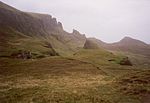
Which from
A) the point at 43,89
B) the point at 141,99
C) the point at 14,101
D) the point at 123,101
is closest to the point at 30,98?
the point at 14,101

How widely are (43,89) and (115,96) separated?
12504mm

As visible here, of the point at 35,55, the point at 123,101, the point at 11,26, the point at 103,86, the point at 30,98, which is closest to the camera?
the point at 123,101

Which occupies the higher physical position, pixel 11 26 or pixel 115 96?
pixel 11 26

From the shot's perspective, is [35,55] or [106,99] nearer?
[106,99]

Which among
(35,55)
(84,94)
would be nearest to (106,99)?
(84,94)

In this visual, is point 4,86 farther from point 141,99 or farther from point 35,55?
point 35,55

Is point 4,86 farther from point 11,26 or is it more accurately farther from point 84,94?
point 11,26

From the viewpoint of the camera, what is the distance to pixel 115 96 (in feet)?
101

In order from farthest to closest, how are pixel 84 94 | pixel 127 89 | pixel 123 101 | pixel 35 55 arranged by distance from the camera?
pixel 35 55
pixel 127 89
pixel 84 94
pixel 123 101

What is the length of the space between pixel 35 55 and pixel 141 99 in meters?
88.2

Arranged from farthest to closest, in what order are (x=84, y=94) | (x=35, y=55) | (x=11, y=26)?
(x=11, y=26)
(x=35, y=55)
(x=84, y=94)

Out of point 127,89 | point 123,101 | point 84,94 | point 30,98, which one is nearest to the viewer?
point 123,101

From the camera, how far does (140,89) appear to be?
3391 cm

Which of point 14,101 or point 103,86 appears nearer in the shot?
point 14,101
